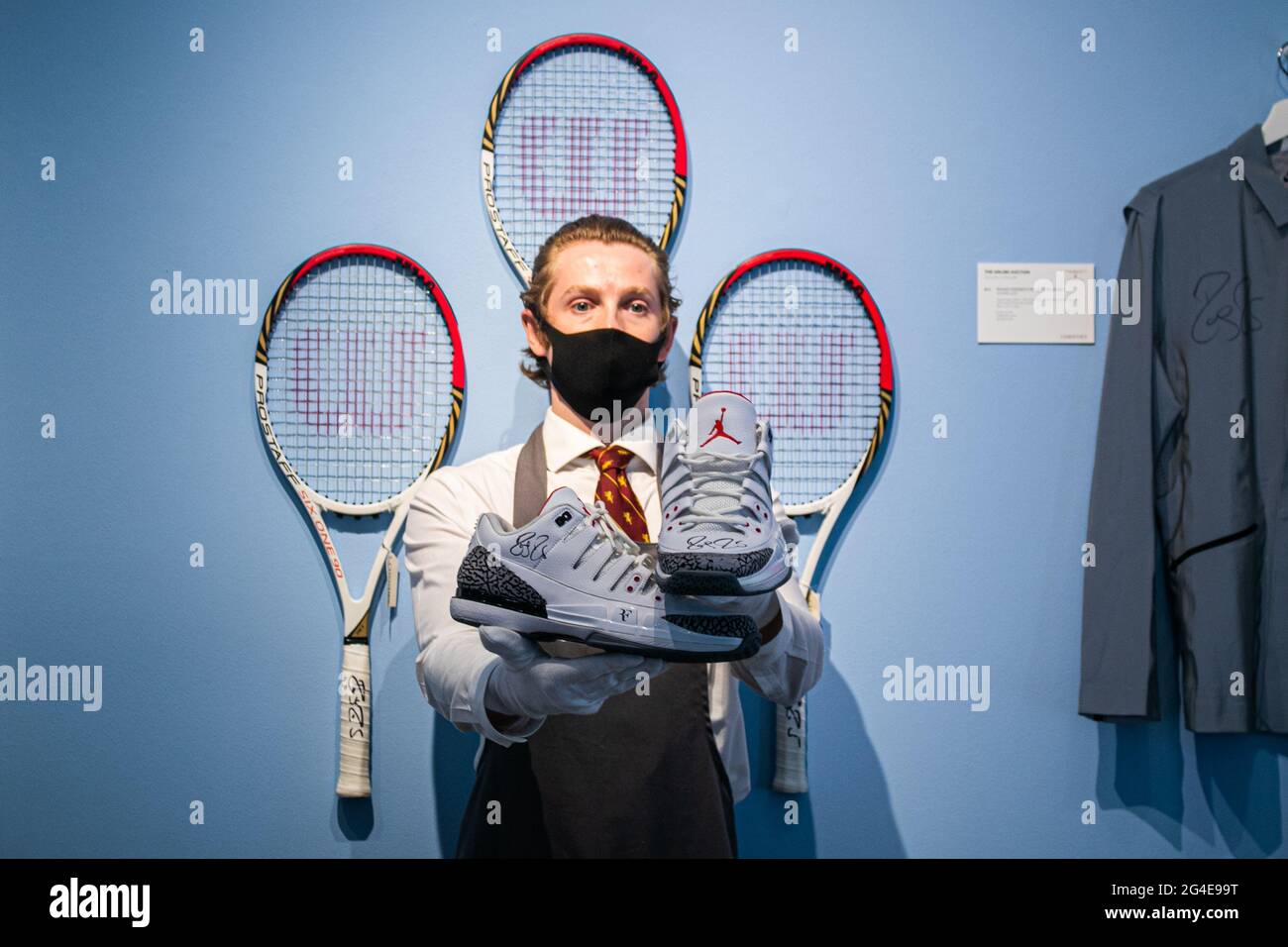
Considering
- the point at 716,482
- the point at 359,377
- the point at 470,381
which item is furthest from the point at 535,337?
the point at 716,482

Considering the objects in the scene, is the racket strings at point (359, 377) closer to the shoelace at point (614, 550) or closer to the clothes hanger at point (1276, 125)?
the shoelace at point (614, 550)

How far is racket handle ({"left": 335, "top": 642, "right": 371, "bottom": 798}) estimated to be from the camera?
6.10ft

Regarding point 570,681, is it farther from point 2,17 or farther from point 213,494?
point 2,17

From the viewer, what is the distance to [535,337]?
174 cm

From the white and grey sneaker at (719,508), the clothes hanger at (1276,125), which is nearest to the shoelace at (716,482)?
the white and grey sneaker at (719,508)

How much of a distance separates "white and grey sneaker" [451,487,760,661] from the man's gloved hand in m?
0.02

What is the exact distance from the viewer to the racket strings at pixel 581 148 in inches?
76.9

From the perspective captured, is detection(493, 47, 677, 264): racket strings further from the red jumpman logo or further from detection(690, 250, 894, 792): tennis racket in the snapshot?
the red jumpman logo

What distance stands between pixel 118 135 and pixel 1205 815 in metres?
2.65

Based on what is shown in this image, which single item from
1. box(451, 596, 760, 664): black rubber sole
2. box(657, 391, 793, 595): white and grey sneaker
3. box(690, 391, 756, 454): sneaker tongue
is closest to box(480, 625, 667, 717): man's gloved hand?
box(451, 596, 760, 664): black rubber sole

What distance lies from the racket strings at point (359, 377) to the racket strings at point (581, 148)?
0.91 ft

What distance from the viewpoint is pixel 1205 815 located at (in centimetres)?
199
